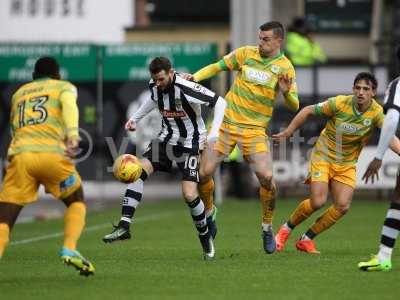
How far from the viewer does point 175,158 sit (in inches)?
545

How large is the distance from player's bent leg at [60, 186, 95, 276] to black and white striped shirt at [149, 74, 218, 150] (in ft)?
8.44

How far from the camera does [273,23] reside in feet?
46.8

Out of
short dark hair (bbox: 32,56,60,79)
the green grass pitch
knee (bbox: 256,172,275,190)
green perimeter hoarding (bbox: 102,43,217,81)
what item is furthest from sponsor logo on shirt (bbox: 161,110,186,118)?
green perimeter hoarding (bbox: 102,43,217,81)

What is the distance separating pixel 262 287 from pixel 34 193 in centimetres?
215

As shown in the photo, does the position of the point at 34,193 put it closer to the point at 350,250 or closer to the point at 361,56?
the point at 350,250

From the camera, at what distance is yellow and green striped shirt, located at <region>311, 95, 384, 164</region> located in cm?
1388

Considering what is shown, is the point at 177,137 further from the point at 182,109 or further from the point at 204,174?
the point at 204,174

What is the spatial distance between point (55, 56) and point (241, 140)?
12.1 m

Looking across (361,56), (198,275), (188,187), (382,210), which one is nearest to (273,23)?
(188,187)

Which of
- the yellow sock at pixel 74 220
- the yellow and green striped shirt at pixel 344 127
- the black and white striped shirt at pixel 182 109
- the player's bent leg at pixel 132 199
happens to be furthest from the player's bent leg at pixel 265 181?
the yellow sock at pixel 74 220

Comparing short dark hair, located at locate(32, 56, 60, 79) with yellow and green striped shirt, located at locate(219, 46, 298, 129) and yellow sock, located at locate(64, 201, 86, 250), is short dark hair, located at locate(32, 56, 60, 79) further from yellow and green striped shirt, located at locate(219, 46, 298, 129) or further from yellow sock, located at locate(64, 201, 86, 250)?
yellow and green striped shirt, located at locate(219, 46, 298, 129)

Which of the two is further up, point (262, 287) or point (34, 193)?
point (34, 193)

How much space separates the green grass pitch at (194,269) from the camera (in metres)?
10.6

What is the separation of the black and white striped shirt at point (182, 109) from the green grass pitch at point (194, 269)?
4.26ft
